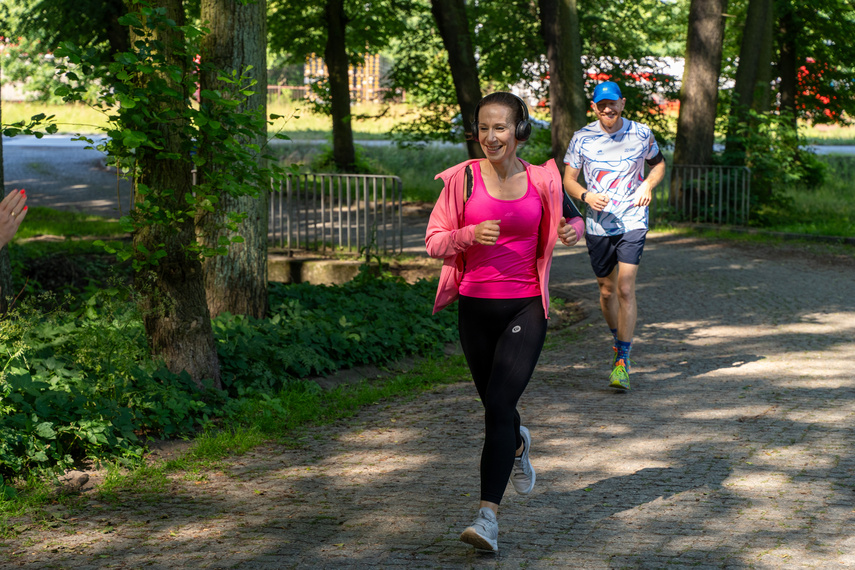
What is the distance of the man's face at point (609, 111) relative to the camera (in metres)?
7.05

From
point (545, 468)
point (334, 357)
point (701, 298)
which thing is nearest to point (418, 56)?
point (701, 298)

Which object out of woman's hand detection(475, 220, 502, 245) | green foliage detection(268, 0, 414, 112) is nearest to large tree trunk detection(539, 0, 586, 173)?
green foliage detection(268, 0, 414, 112)

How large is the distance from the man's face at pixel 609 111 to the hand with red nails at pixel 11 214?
14.8 feet

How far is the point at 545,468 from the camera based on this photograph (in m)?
5.44

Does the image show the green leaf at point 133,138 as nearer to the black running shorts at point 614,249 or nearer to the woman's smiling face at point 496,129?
the woman's smiling face at point 496,129

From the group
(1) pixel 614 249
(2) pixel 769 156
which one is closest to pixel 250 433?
(1) pixel 614 249

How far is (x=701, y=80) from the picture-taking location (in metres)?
19.5

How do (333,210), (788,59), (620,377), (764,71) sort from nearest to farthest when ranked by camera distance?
(620,377), (333,210), (764,71), (788,59)

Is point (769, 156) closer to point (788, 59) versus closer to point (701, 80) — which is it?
point (701, 80)

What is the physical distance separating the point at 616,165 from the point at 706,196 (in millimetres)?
12692

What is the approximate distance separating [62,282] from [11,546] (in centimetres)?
780

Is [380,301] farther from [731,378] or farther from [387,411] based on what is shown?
[731,378]

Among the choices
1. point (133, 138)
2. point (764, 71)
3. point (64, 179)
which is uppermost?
point (764, 71)

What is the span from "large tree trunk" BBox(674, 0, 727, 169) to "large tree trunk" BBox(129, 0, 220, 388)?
14875 mm
